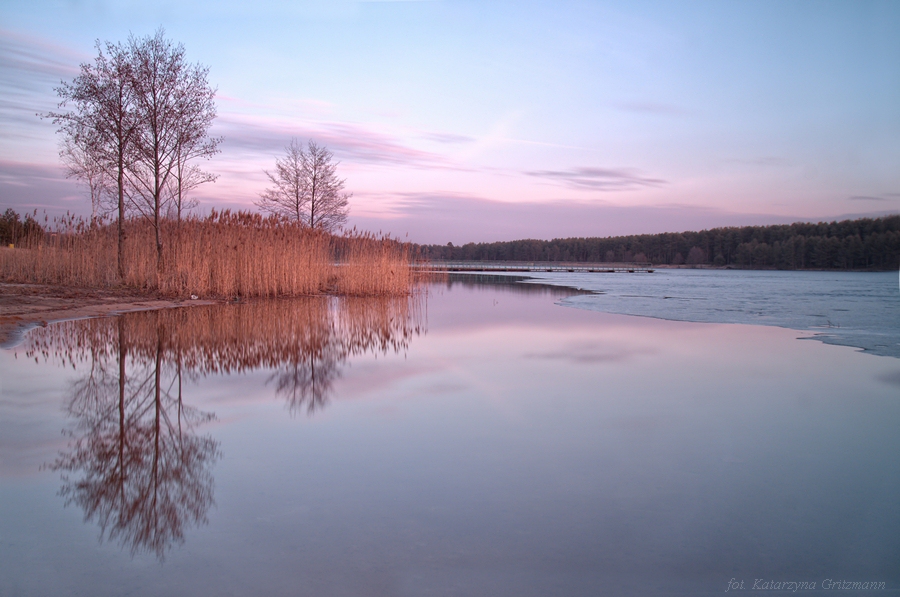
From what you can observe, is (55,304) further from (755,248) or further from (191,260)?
(755,248)

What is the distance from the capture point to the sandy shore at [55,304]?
8.66 metres

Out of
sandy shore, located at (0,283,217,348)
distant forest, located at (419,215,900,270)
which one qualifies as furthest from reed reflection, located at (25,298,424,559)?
distant forest, located at (419,215,900,270)

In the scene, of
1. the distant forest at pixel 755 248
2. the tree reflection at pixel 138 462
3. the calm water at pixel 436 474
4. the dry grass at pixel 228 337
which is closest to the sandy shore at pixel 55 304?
the dry grass at pixel 228 337

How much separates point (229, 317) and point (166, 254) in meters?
5.73

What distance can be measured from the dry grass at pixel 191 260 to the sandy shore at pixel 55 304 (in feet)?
3.44

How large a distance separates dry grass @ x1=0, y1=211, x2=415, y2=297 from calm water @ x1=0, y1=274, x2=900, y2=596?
7702 millimetres

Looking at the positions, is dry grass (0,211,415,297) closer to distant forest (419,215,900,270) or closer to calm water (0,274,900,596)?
calm water (0,274,900,596)

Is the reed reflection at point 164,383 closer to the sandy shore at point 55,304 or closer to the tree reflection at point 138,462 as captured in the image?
the tree reflection at point 138,462

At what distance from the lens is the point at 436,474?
321 cm

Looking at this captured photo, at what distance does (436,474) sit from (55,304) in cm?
1046

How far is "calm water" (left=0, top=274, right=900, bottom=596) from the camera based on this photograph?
2.27m

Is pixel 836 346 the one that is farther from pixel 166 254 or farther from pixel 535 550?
pixel 166 254

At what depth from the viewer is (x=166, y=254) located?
48.2ft

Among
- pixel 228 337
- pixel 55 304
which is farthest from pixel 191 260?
pixel 228 337
